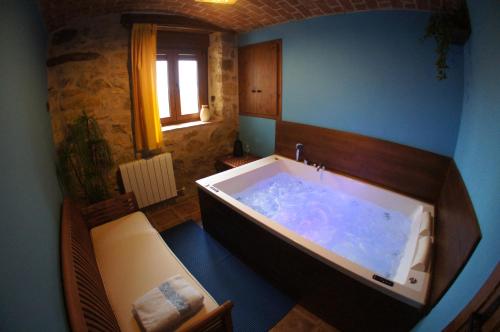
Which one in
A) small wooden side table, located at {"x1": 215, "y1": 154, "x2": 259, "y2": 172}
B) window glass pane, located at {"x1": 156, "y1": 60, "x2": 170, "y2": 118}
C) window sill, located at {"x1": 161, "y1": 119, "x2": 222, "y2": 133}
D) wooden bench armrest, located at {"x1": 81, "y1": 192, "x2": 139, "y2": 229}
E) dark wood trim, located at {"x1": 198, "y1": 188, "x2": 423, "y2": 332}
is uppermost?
window glass pane, located at {"x1": 156, "y1": 60, "x2": 170, "y2": 118}

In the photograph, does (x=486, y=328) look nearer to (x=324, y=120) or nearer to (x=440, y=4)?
(x=440, y=4)

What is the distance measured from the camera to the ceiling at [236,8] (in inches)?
75.8

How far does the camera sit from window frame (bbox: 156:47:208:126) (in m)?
3.20

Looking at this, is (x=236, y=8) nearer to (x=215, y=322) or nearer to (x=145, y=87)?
(x=145, y=87)

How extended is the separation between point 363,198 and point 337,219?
425mm

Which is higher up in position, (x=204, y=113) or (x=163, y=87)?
(x=163, y=87)

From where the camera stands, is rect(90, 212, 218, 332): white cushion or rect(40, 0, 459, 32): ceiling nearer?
rect(90, 212, 218, 332): white cushion

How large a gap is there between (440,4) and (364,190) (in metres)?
1.66

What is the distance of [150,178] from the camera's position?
3.01 metres

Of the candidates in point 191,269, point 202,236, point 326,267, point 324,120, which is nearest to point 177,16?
point 324,120

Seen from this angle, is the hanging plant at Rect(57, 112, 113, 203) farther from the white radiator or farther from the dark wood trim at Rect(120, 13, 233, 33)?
the dark wood trim at Rect(120, 13, 233, 33)

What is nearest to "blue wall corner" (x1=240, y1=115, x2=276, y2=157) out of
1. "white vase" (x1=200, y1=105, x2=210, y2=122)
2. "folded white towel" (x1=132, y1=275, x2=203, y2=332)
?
"white vase" (x1=200, y1=105, x2=210, y2=122)

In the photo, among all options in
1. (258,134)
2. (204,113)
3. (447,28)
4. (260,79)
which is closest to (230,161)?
(258,134)

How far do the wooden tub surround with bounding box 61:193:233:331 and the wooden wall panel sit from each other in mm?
2000
